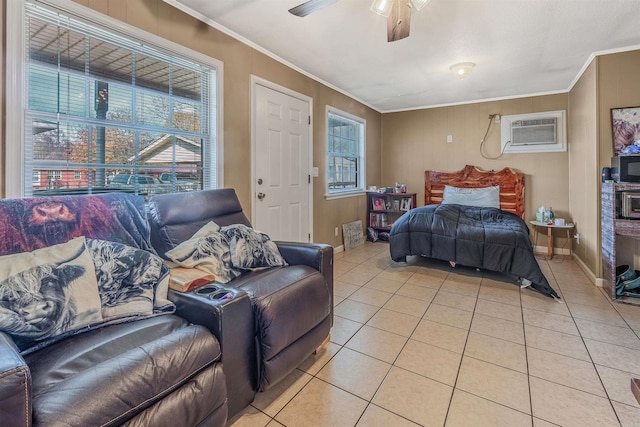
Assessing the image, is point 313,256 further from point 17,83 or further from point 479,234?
point 479,234

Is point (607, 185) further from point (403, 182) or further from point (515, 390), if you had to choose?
point (403, 182)

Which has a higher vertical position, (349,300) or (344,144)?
(344,144)

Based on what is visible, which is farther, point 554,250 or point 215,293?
point 554,250

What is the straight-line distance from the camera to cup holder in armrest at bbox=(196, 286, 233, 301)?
133 cm

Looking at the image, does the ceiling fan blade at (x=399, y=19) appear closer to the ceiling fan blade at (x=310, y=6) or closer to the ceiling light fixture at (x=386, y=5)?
the ceiling light fixture at (x=386, y=5)

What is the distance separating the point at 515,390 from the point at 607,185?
2.36 meters

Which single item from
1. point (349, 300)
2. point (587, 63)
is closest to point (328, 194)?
point (349, 300)

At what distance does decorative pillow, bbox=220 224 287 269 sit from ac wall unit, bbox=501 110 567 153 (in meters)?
4.40

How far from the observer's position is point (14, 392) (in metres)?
0.72

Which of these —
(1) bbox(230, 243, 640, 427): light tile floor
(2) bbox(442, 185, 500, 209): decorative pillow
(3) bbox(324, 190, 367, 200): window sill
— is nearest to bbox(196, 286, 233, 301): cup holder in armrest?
(1) bbox(230, 243, 640, 427): light tile floor

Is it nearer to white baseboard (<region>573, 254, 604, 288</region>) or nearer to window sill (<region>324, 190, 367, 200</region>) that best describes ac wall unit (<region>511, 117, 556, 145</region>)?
white baseboard (<region>573, 254, 604, 288</region>)

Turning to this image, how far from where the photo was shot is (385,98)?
191 inches

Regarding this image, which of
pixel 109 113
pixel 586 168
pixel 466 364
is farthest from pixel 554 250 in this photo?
pixel 109 113

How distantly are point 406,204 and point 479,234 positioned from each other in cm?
190
